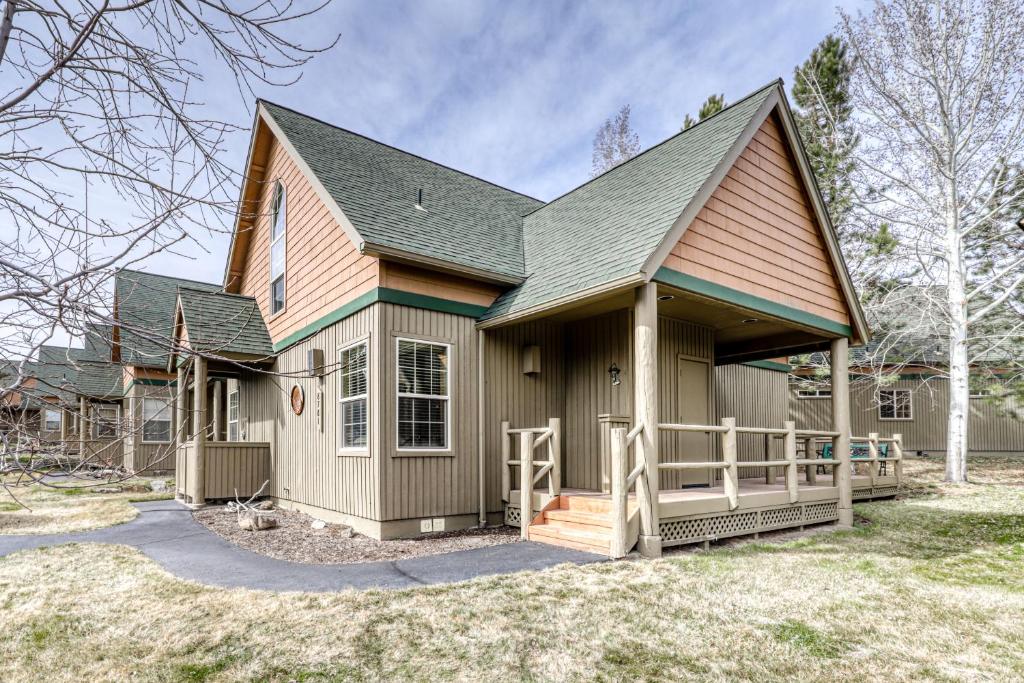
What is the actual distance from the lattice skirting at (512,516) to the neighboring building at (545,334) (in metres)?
0.03

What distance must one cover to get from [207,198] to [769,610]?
4.94 m

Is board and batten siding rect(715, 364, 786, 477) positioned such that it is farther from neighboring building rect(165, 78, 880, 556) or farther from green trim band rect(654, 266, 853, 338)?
green trim band rect(654, 266, 853, 338)

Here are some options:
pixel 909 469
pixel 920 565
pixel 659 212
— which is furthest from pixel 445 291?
pixel 909 469

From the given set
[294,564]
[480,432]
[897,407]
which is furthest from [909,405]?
[294,564]

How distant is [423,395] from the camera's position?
8.37m

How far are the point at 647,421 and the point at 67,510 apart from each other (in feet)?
33.2

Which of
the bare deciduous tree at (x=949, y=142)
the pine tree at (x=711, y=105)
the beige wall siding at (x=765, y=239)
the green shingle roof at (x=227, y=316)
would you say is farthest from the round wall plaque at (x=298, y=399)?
the pine tree at (x=711, y=105)

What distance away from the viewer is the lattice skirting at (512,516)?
8.54 meters

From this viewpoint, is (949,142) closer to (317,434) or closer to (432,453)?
(432,453)

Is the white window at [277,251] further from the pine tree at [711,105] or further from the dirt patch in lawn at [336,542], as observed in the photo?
the pine tree at [711,105]

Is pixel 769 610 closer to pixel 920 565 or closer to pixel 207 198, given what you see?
pixel 920 565

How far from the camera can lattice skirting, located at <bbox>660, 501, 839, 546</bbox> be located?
7.16 meters

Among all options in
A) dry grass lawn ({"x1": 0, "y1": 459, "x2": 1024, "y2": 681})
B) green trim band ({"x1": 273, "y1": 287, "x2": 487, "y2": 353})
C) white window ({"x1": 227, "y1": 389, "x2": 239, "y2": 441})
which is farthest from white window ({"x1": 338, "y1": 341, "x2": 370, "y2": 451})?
white window ({"x1": 227, "y1": 389, "x2": 239, "y2": 441})

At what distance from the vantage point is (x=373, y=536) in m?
7.91
